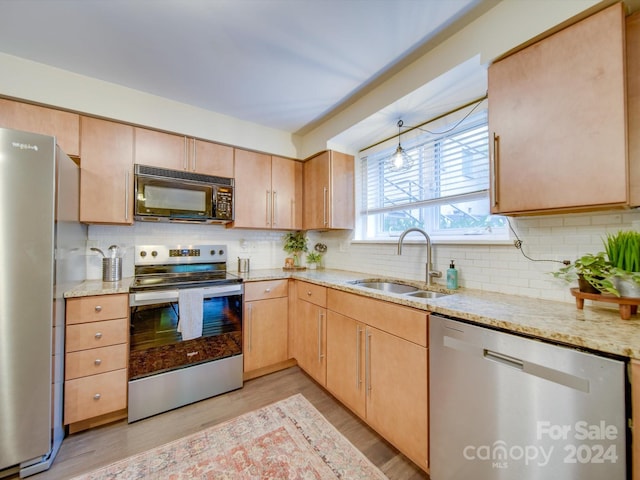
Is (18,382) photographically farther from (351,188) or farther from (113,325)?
(351,188)

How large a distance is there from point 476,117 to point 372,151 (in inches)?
40.9

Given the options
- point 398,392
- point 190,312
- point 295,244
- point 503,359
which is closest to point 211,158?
point 295,244

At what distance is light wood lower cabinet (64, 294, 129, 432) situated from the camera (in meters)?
1.62

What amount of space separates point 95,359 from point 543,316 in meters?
2.59

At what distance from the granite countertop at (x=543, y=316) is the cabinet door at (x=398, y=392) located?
0.89ft

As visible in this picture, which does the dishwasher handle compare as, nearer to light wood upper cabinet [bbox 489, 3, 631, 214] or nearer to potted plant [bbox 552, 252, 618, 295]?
potted plant [bbox 552, 252, 618, 295]

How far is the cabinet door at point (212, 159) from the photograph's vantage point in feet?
7.66

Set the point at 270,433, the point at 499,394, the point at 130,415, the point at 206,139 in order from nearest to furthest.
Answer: the point at 499,394 → the point at 270,433 → the point at 130,415 → the point at 206,139

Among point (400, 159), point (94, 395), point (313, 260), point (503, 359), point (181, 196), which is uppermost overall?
point (400, 159)

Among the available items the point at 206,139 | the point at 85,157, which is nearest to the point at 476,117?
the point at 206,139

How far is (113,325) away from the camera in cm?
173

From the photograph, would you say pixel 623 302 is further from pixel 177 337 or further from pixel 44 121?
pixel 44 121

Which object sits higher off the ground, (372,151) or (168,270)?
(372,151)

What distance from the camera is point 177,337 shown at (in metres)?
1.93
